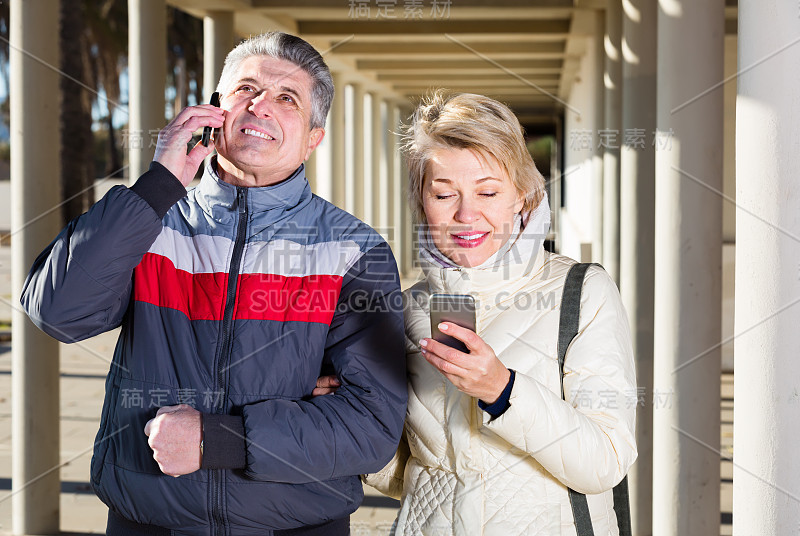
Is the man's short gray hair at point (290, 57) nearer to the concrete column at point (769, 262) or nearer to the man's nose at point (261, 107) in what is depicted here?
the man's nose at point (261, 107)

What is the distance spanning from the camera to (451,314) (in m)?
1.98

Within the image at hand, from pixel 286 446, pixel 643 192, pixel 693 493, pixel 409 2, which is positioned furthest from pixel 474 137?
pixel 409 2

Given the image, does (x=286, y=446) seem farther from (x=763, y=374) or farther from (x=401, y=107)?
(x=401, y=107)

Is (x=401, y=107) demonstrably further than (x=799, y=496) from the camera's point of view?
Yes

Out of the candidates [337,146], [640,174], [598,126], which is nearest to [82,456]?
[640,174]

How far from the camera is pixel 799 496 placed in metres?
2.48

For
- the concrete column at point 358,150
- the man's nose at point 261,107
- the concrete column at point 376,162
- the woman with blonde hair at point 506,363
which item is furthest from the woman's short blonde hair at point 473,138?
the concrete column at point 376,162

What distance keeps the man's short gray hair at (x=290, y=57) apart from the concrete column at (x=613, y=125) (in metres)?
5.65

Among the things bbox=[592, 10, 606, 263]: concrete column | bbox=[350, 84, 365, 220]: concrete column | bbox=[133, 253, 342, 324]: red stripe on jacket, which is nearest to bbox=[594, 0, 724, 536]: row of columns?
bbox=[133, 253, 342, 324]: red stripe on jacket

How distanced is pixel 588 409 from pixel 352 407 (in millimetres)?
555

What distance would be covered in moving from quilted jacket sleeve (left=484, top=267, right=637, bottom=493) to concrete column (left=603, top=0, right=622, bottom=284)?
222 inches

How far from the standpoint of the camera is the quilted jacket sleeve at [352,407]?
2016mm

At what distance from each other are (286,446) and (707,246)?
326 cm

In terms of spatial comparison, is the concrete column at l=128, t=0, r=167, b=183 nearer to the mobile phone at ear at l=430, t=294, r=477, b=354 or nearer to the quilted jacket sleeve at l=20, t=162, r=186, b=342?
the quilted jacket sleeve at l=20, t=162, r=186, b=342
